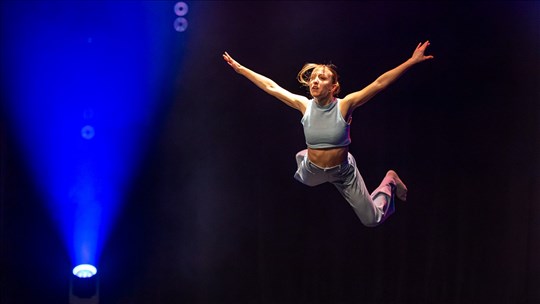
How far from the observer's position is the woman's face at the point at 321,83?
417 centimetres

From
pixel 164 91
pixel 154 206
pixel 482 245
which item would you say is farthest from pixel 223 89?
pixel 482 245

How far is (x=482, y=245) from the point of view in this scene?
5.74 meters

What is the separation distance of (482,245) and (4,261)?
12.1ft

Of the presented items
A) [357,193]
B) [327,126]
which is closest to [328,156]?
[327,126]

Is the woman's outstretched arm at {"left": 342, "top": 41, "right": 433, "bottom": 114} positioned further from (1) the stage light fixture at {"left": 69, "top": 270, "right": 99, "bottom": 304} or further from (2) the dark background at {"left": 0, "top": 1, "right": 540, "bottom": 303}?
(1) the stage light fixture at {"left": 69, "top": 270, "right": 99, "bottom": 304}

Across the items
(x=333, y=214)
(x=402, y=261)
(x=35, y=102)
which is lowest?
(x=402, y=261)

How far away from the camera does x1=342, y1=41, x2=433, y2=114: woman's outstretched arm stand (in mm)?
3977

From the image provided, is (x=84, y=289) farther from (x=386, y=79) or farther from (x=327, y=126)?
(x=386, y=79)

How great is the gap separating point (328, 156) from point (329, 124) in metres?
0.20

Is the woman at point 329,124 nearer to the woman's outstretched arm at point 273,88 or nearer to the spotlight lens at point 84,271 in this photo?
the woman's outstretched arm at point 273,88

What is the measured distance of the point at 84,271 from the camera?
5.34m

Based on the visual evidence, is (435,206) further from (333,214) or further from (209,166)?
(209,166)

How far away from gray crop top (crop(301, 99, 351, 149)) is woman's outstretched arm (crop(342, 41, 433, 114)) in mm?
82

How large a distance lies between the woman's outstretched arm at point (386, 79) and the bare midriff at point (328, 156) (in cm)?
25
